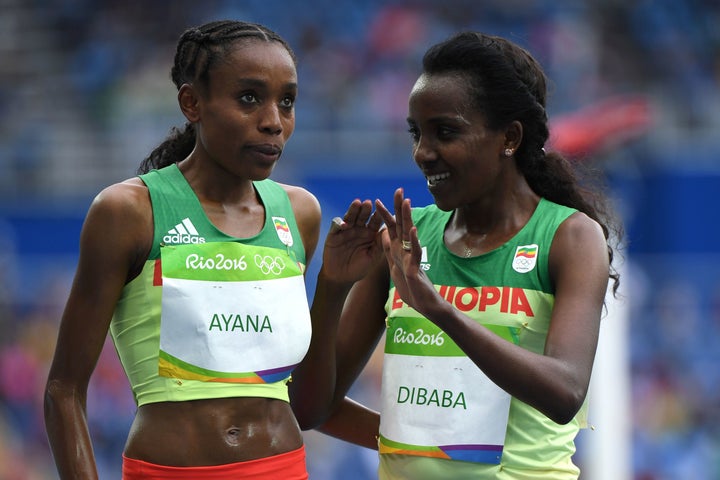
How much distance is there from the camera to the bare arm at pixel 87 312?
9.39 feet

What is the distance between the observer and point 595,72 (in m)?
12.0

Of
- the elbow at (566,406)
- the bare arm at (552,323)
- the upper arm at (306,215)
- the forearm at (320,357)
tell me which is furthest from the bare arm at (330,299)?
the elbow at (566,406)

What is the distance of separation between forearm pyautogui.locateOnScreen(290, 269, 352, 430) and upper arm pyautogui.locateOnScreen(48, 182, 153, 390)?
22.9 inches

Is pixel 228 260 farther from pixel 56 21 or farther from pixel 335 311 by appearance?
pixel 56 21

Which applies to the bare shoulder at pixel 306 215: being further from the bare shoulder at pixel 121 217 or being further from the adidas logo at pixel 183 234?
the bare shoulder at pixel 121 217

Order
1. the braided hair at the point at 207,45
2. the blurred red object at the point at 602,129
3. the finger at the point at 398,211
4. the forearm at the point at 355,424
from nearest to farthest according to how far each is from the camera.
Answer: the finger at the point at 398,211, the braided hair at the point at 207,45, the forearm at the point at 355,424, the blurred red object at the point at 602,129

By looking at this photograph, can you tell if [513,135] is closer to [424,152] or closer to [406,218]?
[424,152]

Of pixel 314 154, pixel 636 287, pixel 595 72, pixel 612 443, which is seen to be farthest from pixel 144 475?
pixel 595 72

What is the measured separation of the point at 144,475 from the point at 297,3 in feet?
33.8

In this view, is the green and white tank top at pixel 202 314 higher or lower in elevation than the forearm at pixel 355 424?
higher

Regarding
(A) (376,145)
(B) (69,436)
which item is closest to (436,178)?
(B) (69,436)

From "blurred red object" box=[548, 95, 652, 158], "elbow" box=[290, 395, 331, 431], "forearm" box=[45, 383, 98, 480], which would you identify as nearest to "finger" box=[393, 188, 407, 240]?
"elbow" box=[290, 395, 331, 431]

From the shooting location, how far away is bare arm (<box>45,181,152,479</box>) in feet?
9.39

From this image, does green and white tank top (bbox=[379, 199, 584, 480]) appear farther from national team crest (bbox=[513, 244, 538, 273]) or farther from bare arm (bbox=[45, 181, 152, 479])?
bare arm (bbox=[45, 181, 152, 479])
